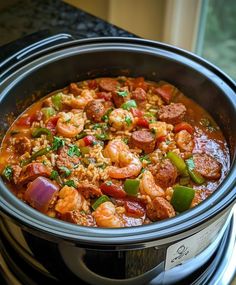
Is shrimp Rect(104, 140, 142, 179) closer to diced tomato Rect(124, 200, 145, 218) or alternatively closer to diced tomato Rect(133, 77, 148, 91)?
diced tomato Rect(124, 200, 145, 218)

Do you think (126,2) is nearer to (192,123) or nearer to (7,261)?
(192,123)

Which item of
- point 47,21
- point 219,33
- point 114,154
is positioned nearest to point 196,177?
point 114,154

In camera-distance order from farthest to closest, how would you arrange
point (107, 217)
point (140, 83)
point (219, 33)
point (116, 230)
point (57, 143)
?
point (219, 33) < point (140, 83) < point (57, 143) < point (107, 217) < point (116, 230)

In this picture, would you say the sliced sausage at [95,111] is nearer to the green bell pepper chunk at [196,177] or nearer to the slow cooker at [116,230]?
the slow cooker at [116,230]

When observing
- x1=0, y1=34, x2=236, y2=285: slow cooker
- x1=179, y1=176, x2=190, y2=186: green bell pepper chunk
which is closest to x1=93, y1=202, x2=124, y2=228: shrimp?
x1=0, y1=34, x2=236, y2=285: slow cooker

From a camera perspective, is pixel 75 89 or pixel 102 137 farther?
pixel 75 89

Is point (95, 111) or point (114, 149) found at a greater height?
point (95, 111)

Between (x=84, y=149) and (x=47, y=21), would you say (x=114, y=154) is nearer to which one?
(x=84, y=149)

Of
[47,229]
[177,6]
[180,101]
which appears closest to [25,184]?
[47,229]
